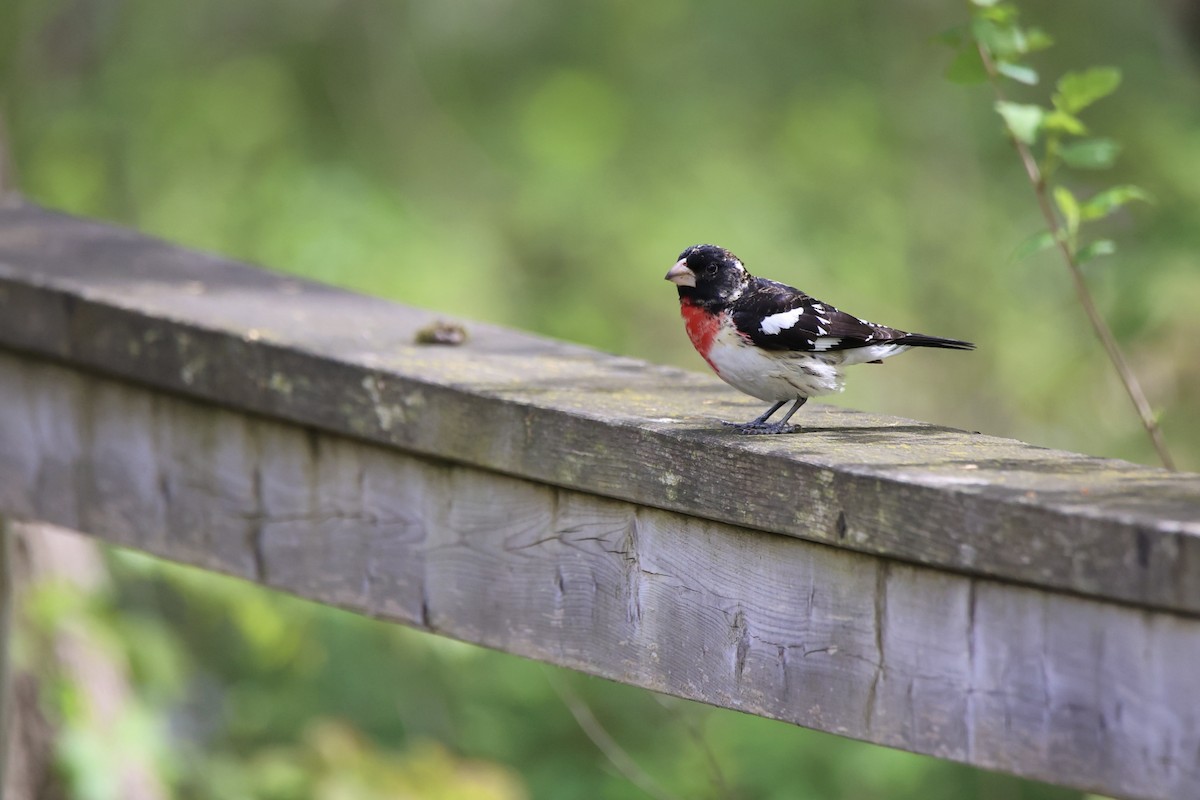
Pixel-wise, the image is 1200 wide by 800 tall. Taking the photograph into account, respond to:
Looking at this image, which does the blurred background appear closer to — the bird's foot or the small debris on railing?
the small debris on railing

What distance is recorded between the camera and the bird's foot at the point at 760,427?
1.98 m

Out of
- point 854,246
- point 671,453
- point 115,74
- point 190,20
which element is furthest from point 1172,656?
point 190,20

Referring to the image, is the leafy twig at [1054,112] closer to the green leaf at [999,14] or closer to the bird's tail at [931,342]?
the green leaf at [999,14]

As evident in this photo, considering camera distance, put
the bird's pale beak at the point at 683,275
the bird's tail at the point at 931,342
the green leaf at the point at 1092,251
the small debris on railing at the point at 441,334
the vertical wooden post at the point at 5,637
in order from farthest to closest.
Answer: the vertical wooden post at the point at 5,637 < the small debris on railing at the point at 441,334 < the bird's pale beak at the point at 683,275 < the green leaf at the point at 1092,251 < the bird's tail at the point at 931,342

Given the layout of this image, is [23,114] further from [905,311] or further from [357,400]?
[357,400]

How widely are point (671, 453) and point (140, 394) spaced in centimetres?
119

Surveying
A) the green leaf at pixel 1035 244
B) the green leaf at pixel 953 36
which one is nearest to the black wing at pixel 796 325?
the green leaf at pixel 1035 244

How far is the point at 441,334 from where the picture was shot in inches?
101

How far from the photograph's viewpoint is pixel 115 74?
833 centimetres

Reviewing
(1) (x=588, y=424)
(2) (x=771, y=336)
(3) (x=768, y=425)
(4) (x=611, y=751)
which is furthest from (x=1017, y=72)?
(4) (x=611, y=751)

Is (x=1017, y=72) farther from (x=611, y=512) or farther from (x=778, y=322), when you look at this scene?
→ (x=611, y=512)

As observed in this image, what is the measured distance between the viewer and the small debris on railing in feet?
8.38

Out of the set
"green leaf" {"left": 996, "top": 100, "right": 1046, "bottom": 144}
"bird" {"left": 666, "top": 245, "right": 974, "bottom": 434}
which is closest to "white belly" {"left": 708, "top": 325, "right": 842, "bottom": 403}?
"bird" {"left": 666, "top": 245, "right": 974, "bottom": 434}

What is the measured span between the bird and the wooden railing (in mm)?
105
